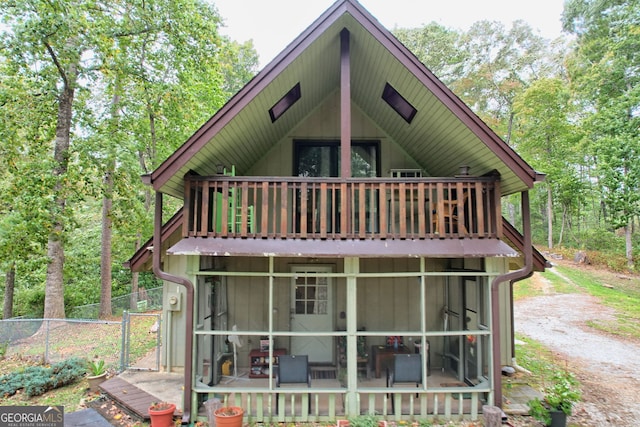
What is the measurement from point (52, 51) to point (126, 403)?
10991mm

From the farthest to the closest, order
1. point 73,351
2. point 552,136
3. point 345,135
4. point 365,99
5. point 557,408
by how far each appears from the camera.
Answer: point 552,136, point 73,351, point 365,99, point 345,135, point 557,408

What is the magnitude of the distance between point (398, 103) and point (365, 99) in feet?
3.67

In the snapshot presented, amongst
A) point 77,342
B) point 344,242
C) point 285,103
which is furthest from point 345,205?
point 77,342

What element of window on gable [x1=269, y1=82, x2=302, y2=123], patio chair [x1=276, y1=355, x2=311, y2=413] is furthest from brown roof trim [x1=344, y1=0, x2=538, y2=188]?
patio chair [x1=276, y1=355, x2=311, y2=413]

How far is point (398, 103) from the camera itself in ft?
24.7

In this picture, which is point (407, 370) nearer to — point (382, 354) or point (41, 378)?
point (382, 354)

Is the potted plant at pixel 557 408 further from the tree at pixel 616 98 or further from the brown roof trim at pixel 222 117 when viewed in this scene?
the tree at pixel 616 98

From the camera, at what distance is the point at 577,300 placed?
52.3ft

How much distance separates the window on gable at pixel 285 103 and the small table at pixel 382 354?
17.2ft

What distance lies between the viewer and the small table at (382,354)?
23.9 ft

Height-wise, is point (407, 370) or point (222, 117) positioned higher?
point (222, 117)

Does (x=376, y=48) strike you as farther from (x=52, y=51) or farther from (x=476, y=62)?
(x=476, y=62)

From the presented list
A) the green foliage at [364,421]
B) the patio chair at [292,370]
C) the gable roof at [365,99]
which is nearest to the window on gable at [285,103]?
the gable roof at [365,99]

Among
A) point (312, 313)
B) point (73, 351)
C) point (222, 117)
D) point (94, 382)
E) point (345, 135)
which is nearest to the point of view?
point (222, 117)
